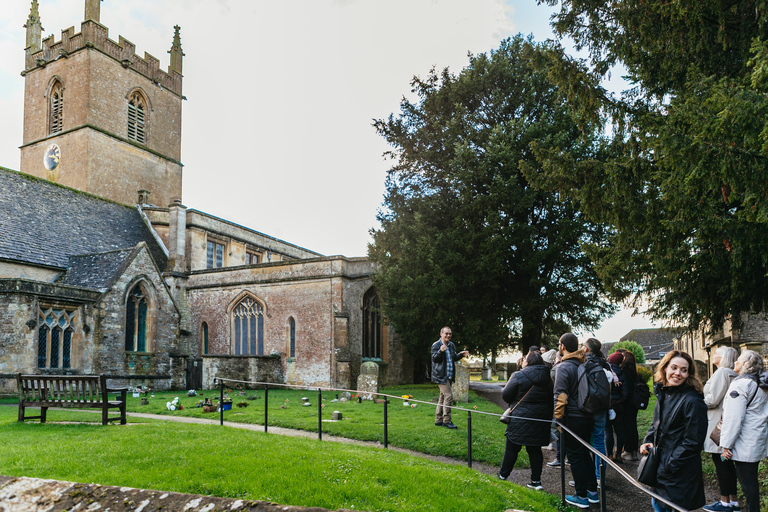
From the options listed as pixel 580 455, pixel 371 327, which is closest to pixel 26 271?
pixel 371 327

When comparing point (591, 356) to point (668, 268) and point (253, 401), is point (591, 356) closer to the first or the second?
point (668, 268)

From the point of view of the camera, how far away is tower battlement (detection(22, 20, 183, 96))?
112 feet

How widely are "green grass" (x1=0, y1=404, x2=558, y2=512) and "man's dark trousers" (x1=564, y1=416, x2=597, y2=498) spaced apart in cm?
39

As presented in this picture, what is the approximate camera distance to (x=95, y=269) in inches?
861

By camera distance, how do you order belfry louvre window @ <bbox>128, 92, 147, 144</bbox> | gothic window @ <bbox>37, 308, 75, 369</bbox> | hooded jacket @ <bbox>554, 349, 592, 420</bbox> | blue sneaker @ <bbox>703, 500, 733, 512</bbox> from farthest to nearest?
1. belfry louvre window @ <bbox>128, 92, 147, 144</bbox>
2. gothic window @ <bbox>37, 308, 75, 369</bbox>
3. hooded jacket @ <bbox>554, 349, 592, 420</bbox>
4. blue sneaker @ <bbox>703, 500, 733, 512</bbox>

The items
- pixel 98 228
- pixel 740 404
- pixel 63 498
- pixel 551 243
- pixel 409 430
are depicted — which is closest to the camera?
pixel 63 498

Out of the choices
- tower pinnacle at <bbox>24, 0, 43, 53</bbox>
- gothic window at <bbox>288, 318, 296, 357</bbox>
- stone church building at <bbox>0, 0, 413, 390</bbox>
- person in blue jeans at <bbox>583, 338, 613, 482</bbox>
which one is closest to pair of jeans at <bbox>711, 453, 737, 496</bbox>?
person in blue jeans at <bbox>583, 338, 613, 482</bbox>

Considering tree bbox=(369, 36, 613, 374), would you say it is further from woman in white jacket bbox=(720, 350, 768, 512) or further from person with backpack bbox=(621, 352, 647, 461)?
woman in white jacket bbox=(720, 350, 768, 512)

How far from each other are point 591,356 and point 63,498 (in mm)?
5973

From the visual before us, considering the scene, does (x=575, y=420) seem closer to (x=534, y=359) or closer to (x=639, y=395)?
(x=534, y=359)

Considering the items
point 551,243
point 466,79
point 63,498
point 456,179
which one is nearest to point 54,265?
point 456,179

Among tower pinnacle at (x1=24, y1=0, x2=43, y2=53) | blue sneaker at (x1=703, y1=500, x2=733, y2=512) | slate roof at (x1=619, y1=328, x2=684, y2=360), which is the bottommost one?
slate roof at (x1=619, y1=328, x2=684, y2=360)

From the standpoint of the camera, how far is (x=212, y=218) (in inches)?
1211

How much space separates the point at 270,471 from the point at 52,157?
118 feet
